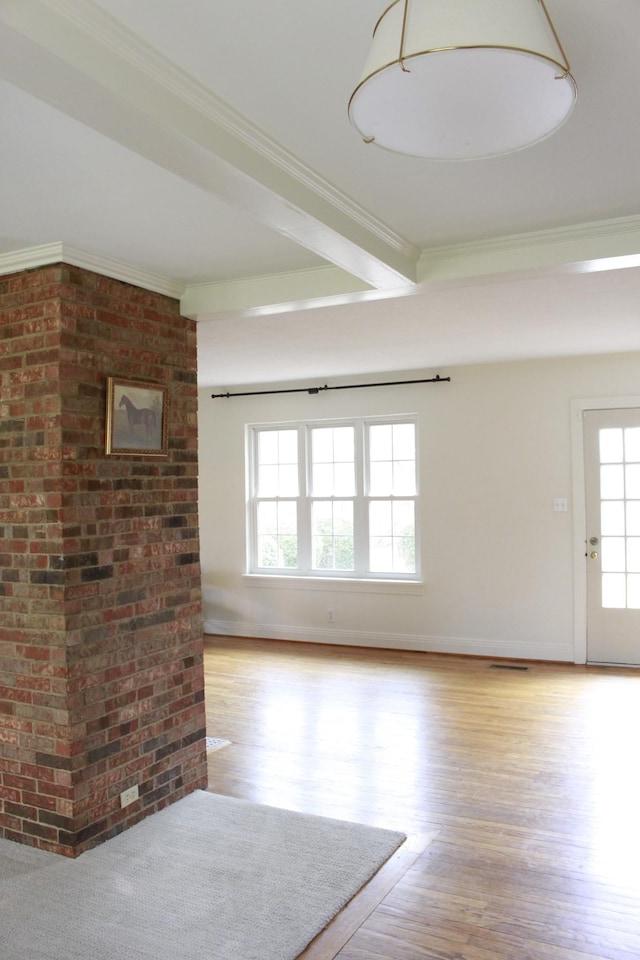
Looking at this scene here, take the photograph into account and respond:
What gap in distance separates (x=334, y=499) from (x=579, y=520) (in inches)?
89.6

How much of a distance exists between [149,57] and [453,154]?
73cm

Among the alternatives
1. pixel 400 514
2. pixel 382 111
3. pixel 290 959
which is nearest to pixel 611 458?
pixel 400 514

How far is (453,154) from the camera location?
175 cm

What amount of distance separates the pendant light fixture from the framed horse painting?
1993 mm

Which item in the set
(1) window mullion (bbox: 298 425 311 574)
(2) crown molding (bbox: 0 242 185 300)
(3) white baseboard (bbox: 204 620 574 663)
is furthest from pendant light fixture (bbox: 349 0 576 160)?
(1) window mullion (bbox: 298 425 311 574)

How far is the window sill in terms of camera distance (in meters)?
7.10

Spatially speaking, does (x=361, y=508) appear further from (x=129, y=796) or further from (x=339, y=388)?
(x=129, y=796)

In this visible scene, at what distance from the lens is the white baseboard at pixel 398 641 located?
6.61 meters

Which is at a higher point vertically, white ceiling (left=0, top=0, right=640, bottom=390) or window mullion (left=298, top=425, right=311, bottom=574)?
white ceiling (left=0, top=0, right=640, bottom=390)

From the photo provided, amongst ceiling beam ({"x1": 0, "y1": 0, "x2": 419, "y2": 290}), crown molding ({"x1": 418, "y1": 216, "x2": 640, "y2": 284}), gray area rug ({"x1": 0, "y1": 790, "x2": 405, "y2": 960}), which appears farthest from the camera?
crown molding ({"x1": 418, "y1": 216, "x2": 640, "y2": 284})

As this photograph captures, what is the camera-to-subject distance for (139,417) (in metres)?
3.54

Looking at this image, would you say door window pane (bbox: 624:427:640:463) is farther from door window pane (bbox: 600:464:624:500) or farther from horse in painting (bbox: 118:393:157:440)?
horse in painting (bbox: 118:393:157:440)

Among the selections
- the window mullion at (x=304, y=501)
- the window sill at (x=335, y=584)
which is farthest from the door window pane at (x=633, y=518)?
the window mullion at (x=304, y=501)

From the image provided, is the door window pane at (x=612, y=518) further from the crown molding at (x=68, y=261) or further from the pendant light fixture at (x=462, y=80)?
the pendant light fixture at (x=462, y=80)
